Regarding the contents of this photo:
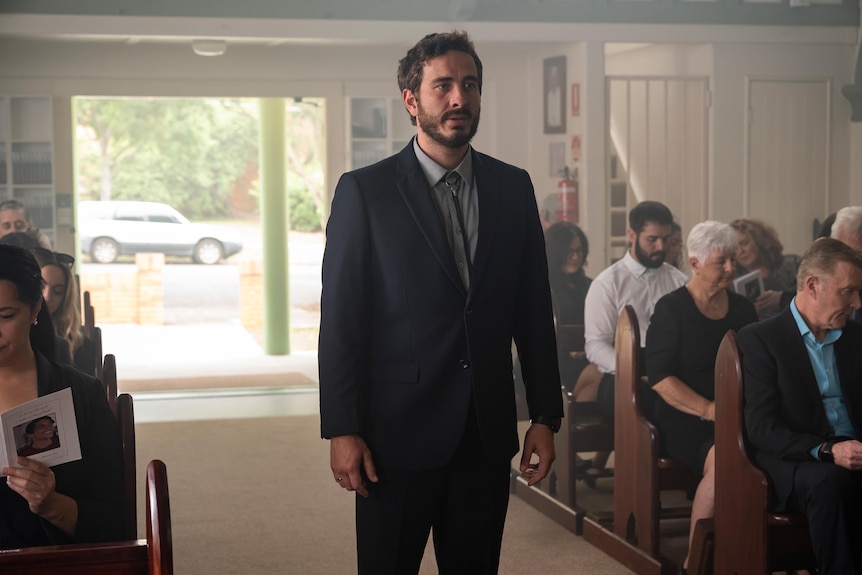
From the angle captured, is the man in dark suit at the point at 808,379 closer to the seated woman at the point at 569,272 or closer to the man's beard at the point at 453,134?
the man's beard at the point at 453,134

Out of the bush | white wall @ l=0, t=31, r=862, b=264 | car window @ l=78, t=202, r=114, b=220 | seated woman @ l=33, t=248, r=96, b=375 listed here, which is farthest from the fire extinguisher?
the bush

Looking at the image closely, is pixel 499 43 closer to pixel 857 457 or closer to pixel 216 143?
pixel 857 457

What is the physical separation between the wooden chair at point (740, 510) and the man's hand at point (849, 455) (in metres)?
0.21

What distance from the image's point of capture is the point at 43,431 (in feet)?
7.21

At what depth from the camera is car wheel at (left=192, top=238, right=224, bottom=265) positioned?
661 inches

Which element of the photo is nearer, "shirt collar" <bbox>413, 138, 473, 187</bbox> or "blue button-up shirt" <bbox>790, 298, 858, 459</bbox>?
"shirt collar" <bbox>413, 138, 473, 187</bbox>

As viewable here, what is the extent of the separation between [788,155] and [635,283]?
353cm

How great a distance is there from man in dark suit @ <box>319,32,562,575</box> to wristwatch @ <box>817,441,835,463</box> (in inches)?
47.8

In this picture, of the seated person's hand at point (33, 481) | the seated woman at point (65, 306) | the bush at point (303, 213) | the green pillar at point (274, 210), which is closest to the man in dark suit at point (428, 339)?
the seated person's hand at point (33, 481)

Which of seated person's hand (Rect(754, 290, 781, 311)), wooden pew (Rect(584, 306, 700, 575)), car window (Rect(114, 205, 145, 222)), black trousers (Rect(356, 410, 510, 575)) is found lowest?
wooden pew (Rect(584, 306, 700, 575))

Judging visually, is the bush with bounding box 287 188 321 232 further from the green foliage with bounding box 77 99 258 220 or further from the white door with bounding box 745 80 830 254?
the white door with bounding box 745 80 830 254

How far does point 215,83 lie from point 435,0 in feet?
6.13

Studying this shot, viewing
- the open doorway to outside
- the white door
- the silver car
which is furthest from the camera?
the silver car

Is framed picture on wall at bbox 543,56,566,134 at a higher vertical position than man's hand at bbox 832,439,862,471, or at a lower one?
higher
